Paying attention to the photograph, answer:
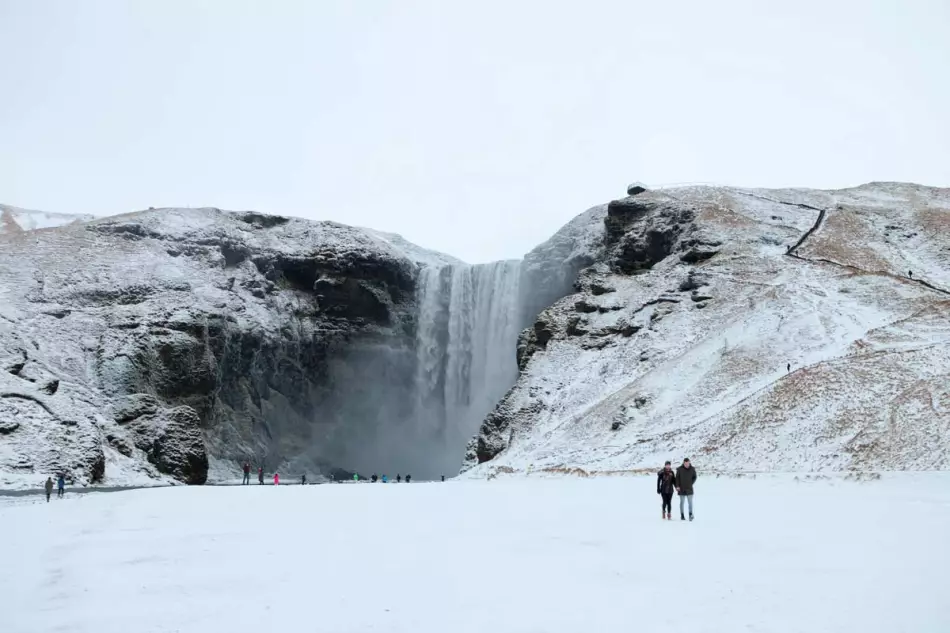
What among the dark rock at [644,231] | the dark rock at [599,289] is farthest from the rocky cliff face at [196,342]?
the dark rock at [644,231]

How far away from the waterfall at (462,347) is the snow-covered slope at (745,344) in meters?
9.22

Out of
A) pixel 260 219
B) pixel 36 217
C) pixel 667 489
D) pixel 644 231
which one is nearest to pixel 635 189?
pixel 644 231

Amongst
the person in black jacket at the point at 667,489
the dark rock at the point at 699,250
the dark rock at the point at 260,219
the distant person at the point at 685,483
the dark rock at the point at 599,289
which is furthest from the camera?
the dark rock at the point at 260,219

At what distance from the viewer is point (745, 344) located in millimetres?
46156

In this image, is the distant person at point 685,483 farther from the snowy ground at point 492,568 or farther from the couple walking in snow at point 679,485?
the snowy ground at point 492,568

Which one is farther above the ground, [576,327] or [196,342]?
[576,327]

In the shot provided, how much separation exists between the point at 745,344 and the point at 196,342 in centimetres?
3735

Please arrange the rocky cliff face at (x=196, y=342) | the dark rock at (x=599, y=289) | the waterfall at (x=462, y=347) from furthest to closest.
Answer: the waterfall at (x=462, y=347) → the dark rock at (x=599, y=289) → the rocky cliff face at (x=196, y=342)

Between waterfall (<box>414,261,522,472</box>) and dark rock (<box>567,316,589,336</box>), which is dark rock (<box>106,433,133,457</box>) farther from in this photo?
waterfall (<box>414,261,522,472</box>)

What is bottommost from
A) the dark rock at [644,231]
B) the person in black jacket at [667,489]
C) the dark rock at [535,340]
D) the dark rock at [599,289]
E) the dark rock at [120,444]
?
the dark rock at [120,444]

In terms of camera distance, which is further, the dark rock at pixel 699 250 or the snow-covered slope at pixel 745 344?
the dark rock at pixel 699 250

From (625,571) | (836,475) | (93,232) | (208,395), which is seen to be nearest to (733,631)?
(625,571)

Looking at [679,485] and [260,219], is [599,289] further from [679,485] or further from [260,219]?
[679,485]

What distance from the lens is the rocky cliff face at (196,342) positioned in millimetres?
41938
